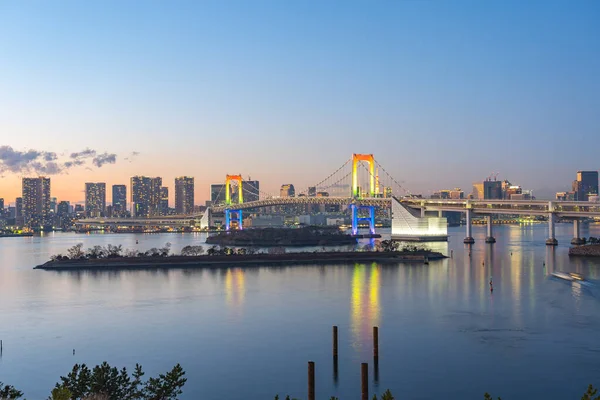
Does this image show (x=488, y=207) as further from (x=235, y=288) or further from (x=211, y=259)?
(x=235, y=288)

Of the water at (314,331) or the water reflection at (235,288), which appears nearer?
the water at (314,331)

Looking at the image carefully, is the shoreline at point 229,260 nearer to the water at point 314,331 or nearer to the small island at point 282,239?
the water at point 314,331

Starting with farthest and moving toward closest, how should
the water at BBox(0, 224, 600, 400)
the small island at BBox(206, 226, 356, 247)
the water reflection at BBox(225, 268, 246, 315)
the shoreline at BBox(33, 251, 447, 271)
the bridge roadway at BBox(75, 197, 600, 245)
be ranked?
the small island at BBox(206, 226, 356, 247) → the bridge roadway at BBox(75, 197, 600, 245) → the shoreline at BBox(33, 251, 447, 271) → the water reflection at BBox(225, 268, 246, 315) → the water at BBox(0, 224, 600, 400)

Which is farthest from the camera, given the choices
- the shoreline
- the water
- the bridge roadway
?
the bridge roadway

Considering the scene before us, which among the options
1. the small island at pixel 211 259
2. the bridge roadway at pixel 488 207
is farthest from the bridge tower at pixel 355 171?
the small island at pixel 211 259

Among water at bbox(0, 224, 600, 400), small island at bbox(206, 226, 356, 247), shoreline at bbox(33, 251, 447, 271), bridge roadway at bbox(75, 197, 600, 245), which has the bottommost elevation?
water at bbox(0, 224, 600, 400)

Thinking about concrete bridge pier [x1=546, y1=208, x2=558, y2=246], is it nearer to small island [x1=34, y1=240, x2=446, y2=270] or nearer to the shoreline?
the shoreline

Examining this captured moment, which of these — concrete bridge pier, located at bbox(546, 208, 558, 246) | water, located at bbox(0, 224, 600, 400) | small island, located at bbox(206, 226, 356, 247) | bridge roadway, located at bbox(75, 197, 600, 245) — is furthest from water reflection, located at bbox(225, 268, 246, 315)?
bridge roadway, located at bbox(75, 197, 600, 245)
